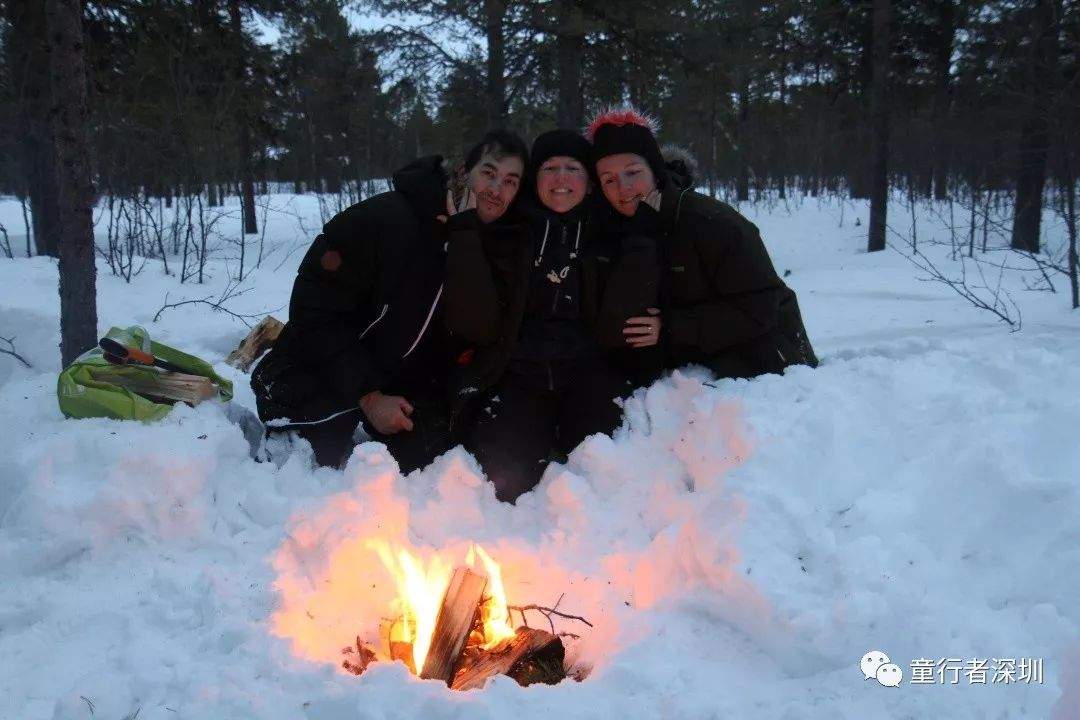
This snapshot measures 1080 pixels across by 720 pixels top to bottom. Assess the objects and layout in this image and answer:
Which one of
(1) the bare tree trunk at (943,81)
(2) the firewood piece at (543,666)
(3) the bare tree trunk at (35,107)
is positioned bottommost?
(2) the firewood piece at (543,666)

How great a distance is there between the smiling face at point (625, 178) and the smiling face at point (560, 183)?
0.12 meters

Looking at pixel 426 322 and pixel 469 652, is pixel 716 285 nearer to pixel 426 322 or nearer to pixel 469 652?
pixel 426 322

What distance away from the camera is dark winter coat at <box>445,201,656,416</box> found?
114 inches

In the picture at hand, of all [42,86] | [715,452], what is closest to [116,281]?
[42,86]

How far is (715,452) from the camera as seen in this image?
2576 mm

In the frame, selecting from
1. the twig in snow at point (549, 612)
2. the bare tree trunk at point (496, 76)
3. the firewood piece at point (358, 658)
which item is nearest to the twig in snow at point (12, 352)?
the firewood piece at point (358, 658)

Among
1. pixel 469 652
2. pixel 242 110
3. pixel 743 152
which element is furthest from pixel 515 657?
pixel 743 152

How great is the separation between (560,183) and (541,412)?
0.98 metres

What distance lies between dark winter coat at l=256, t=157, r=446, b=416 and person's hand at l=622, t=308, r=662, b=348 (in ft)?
2.74

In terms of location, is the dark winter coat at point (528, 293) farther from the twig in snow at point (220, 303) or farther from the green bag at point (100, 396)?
the twig in snow at point (220, 303)

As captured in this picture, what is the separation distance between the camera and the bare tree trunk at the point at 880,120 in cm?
973

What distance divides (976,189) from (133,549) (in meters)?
12.5

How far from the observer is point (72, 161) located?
337 cm

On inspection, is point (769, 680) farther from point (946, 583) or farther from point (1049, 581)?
point (1049, 581)
